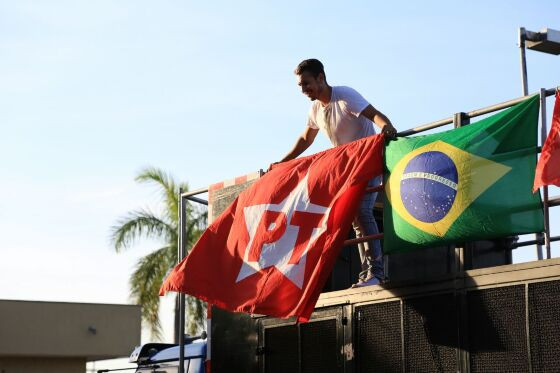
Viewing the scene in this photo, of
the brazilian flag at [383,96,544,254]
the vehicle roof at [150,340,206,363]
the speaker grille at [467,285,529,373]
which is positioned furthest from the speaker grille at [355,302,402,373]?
the vehicle roof at [150,340,206,363]

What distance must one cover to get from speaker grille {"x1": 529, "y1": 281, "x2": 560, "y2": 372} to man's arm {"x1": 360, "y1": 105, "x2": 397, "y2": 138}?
1799 millimetres

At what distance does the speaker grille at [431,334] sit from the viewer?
7062mm

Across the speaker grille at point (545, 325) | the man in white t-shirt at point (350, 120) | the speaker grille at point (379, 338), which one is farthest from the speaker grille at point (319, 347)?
the speaker grille at point (545, 325)

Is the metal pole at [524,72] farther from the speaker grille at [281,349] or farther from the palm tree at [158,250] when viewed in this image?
the palm tree at [158,250]

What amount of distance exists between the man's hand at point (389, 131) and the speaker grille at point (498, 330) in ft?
4.63

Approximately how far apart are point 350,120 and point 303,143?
74 cm

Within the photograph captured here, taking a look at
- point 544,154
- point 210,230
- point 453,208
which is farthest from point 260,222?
point 544,154

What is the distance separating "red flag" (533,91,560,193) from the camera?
6.54m

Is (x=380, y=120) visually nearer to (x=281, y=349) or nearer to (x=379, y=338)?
(x=379, y=338)

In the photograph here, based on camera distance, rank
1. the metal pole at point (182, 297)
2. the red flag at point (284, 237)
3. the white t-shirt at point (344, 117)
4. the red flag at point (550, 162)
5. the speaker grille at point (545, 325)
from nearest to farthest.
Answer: the speaker grille at point (545, 325) → the red flag at point (550, 162) → the red flag at point (284, 237) → the white t-shirt at point (344, 117) → the metal pole at point (182, 297)

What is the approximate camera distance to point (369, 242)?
8.05m

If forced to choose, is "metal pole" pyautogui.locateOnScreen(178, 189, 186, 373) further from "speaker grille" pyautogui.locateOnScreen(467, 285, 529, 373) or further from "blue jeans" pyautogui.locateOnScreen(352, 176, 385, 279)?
"speaker grille" pyautogui.locateOnScreen(467, 285, 529, 373)

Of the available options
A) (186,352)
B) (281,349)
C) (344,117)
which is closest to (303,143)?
(344,117)

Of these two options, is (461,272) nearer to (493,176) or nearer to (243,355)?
(493,176)
